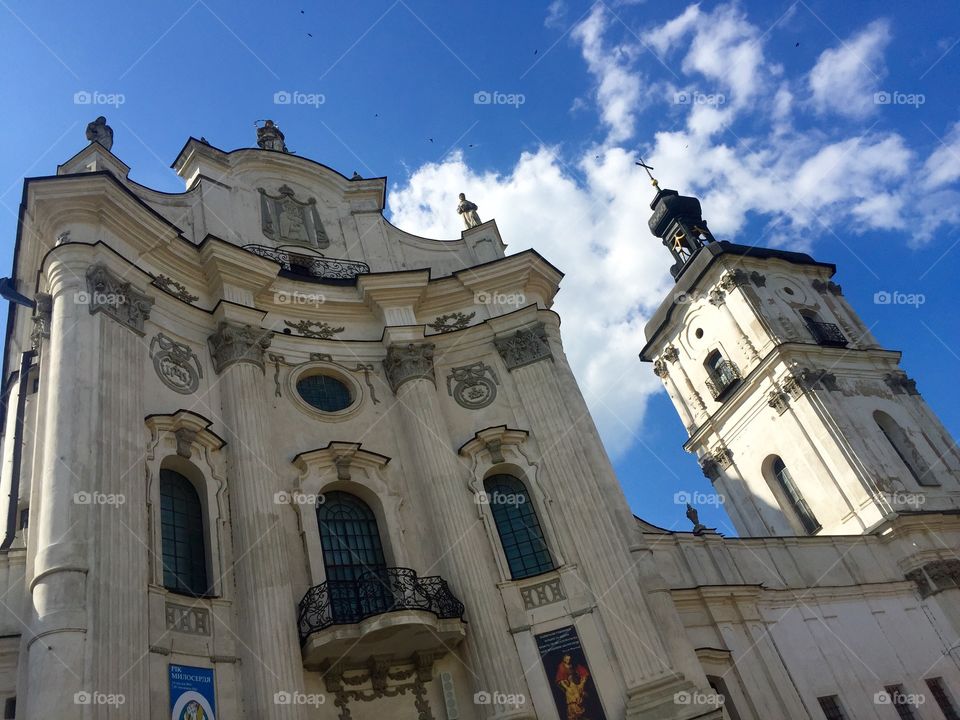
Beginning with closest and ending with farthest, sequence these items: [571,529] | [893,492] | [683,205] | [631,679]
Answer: [631,679]
[571,529]
[893,492]
[683,205]

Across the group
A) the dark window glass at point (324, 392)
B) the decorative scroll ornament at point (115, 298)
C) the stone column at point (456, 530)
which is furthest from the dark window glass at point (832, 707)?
the decorative scroll ornament at point (115, 298)

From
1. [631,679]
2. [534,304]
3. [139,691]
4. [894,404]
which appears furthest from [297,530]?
[894,404]

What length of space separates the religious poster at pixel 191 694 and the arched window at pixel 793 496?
71.0ft

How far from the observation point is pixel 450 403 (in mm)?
20094

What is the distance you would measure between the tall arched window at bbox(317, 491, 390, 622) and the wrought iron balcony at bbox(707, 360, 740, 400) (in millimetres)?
18771

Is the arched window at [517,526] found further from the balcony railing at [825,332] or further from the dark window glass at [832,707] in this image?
the balcony railing at [825,332]

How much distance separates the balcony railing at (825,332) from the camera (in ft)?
102

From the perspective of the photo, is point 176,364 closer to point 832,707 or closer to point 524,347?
point 524,347

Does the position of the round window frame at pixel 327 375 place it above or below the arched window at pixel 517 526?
above

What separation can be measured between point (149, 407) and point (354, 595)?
17.8 feet

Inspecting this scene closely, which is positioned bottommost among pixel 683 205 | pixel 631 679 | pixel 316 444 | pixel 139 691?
pixel 631 679

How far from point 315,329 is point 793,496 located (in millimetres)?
18923

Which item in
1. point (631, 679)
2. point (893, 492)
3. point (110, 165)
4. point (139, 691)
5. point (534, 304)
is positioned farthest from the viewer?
point (893, 492)

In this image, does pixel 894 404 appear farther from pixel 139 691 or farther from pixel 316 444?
pixel 139 691
